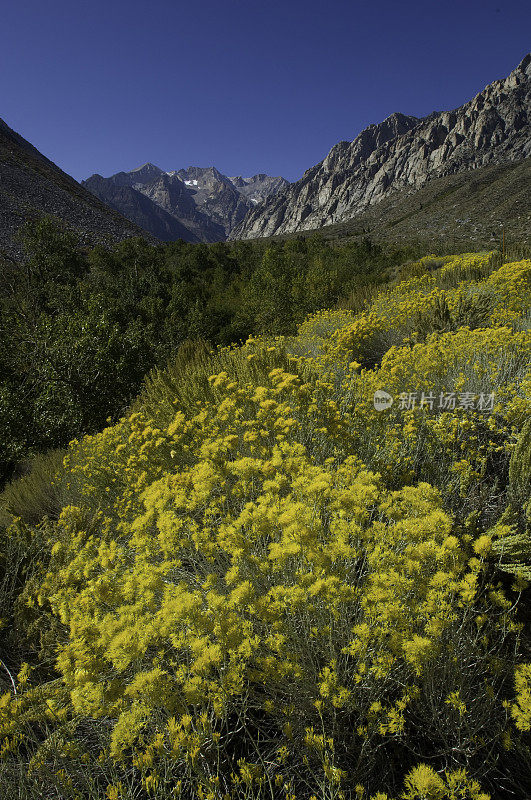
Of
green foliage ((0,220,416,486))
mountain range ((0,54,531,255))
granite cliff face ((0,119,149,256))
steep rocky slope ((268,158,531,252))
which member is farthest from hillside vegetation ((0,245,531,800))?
granite cliff face ((0,119,149,256))

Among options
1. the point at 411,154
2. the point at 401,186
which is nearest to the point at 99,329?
the point at 401,186

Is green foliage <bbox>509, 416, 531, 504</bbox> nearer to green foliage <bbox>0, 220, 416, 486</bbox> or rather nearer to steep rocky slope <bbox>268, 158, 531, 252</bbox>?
green foliage <bbox>0, 220, 416, 486</bbox>

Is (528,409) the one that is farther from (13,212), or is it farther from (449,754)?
(13,212)

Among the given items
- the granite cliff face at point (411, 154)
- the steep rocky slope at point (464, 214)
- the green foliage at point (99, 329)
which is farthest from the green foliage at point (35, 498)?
the granite cliff face at point (411, 154)

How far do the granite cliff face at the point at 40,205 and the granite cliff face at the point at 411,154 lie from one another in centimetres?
8481

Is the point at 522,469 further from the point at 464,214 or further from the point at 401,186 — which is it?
the point at 401,186

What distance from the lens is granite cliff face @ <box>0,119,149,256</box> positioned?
3512 cm

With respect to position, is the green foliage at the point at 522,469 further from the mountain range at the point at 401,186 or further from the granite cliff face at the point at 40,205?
the granite cliff face at the point at 40,205

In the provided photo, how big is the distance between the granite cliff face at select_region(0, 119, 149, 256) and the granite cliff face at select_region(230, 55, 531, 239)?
278 feet

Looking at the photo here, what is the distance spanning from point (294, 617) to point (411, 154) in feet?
519

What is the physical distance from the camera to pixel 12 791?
4.59 feet

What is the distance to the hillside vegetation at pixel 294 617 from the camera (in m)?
1.37

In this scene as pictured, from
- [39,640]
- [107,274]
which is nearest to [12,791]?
[39,640]

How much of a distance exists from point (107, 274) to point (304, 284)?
70.8ft
